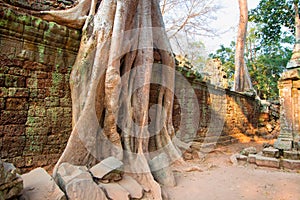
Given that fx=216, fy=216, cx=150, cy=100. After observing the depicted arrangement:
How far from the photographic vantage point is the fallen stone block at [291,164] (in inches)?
150

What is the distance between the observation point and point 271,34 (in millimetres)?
10727

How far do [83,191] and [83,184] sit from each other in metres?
0.06

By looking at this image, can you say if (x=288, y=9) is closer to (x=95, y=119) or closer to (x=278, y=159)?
(x=278, y=159)

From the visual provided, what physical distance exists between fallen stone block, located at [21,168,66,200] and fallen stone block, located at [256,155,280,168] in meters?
3.69

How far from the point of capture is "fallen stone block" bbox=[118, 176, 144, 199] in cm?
233

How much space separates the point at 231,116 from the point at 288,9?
5929 mm

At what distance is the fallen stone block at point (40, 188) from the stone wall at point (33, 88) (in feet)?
3.12

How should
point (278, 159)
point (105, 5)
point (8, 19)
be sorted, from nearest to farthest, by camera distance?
point (8, 19) → point (105, 5) → point (278, 159)

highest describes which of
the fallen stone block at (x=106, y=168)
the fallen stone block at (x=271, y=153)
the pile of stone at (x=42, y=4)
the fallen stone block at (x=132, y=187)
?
the pile of stone at (x=42, y=4)

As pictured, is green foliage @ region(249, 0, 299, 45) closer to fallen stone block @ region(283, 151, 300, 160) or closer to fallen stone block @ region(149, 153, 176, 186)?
fallen stone block @ region(283, 151, 300, 160)

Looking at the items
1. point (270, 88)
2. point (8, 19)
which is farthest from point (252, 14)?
point (8, 19)

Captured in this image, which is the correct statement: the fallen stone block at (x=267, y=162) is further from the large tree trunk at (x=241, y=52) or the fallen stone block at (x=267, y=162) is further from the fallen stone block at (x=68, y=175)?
the large tree trunk at (x=241, y=52)

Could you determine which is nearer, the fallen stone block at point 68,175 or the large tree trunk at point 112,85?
the fallen stone block at point 68,175

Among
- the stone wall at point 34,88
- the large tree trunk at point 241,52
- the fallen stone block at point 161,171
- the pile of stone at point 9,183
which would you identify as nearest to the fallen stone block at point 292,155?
the fallen stone block at point 161,171
